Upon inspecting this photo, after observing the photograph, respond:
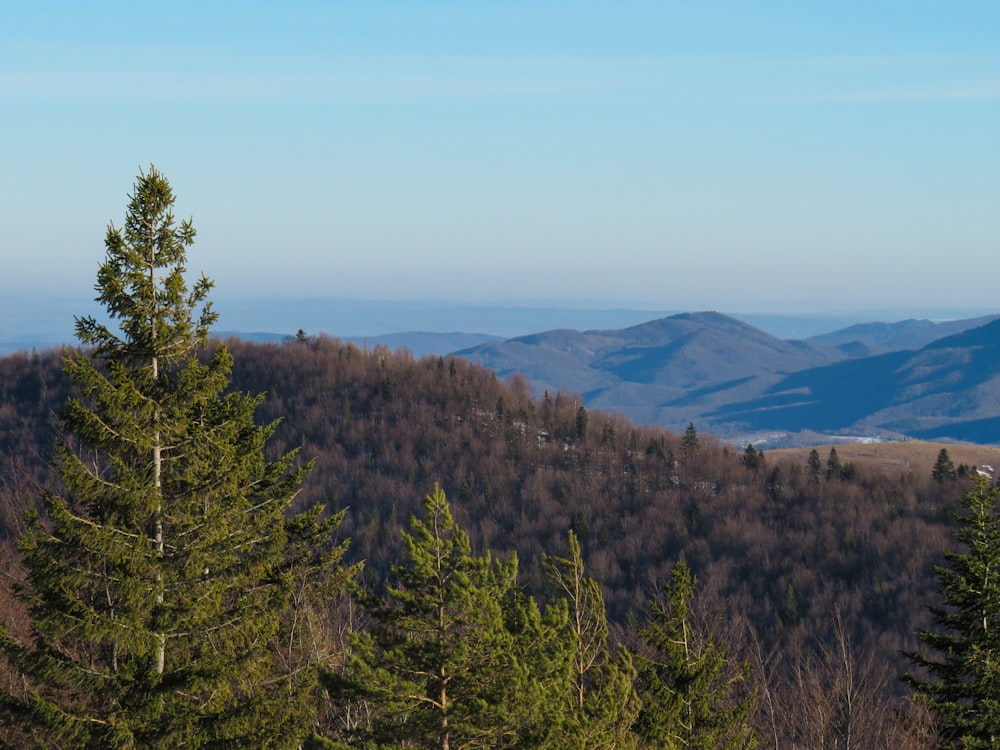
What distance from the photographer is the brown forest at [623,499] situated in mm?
131800

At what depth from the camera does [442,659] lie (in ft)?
52.1

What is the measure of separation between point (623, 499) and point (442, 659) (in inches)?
6067

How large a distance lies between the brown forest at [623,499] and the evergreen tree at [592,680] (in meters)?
95.1

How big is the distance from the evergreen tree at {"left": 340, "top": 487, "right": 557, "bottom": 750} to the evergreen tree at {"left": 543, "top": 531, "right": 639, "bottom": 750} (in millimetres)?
800

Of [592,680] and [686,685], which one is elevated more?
[592,680]

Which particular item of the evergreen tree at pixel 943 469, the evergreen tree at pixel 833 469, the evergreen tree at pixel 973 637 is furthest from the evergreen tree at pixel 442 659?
the evergreen tree at pixel 833 469

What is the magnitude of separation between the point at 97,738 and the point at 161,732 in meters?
0.87

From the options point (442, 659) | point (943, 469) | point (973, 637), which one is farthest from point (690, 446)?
point (442, 659)

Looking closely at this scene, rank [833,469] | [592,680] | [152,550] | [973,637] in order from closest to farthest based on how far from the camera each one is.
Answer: [152,550]
[592,680]
[973,637]
[833,469]

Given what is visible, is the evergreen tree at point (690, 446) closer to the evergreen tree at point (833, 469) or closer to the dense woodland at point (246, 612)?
the evergreen tree at point (833, 469)

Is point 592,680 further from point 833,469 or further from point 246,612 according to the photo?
point 833,469

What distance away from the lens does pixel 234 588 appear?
667 inches

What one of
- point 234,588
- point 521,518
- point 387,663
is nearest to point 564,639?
point 387,663

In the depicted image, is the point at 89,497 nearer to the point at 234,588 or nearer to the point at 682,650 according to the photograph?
the point at 234,588
